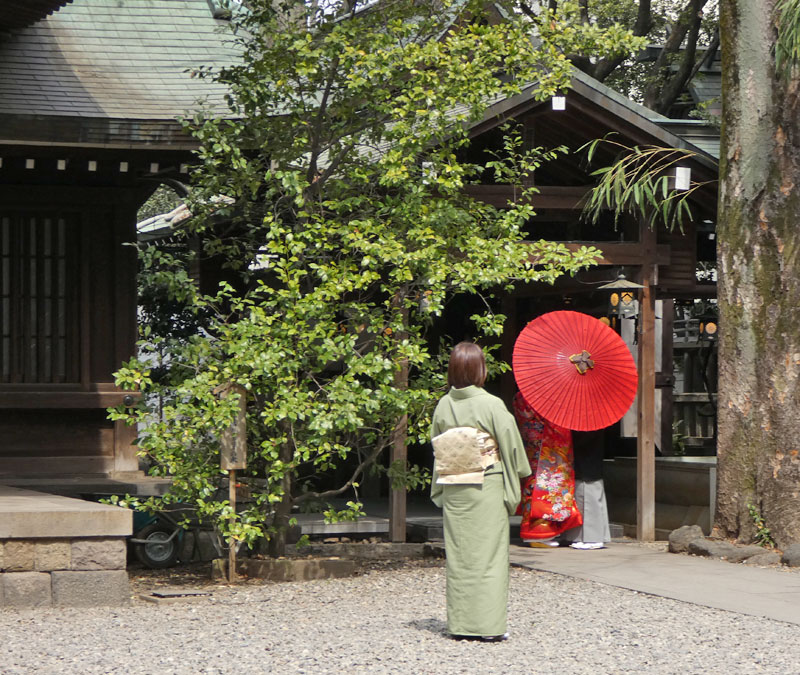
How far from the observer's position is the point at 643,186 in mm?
10234

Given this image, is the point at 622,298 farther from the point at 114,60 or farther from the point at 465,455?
the point at 114,60

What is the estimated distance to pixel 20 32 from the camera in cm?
1198

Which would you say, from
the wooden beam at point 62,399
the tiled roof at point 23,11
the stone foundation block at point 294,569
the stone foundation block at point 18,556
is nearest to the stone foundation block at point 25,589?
the stone foundation block at point 18,556

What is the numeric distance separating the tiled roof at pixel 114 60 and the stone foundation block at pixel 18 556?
418cm

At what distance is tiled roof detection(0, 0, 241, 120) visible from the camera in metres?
11.1

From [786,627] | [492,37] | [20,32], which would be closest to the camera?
[786,627]

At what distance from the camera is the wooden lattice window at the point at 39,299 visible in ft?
36.0

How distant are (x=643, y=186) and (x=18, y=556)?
5.83 m

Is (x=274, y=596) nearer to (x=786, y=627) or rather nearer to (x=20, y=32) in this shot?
(x=786, y=627)

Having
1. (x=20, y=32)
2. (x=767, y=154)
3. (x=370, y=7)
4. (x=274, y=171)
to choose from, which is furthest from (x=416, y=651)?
(x=20, y=32)

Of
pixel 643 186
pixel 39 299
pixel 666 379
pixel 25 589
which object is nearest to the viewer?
pixel 25 589

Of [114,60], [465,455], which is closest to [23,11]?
[114,60]

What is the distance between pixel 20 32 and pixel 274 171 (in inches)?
190

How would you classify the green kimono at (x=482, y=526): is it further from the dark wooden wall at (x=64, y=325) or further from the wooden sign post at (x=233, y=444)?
the dark wooden wall at (x=64, y=325)
